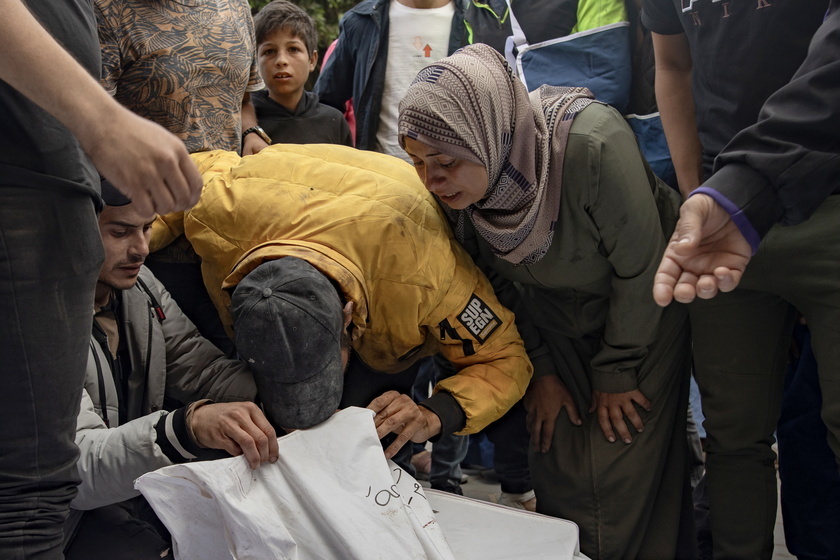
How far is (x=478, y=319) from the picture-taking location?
85.5 inches

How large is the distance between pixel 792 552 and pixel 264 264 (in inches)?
67.7

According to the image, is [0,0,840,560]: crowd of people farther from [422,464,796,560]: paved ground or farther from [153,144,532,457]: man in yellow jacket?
[422,464,796,560]: paved ground

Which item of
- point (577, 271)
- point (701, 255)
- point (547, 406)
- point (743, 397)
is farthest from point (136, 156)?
point (743, 397)

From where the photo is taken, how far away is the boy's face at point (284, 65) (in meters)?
3.18

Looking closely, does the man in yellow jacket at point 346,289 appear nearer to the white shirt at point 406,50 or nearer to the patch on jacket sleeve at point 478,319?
the patch on jacket sleeve at point 478,319

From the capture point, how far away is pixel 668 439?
2.38 meters

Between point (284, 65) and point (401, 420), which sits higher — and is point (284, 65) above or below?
above

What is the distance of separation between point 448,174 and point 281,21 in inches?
61.1

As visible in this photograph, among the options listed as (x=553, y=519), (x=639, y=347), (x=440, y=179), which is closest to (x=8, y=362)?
(x=440, y=179)

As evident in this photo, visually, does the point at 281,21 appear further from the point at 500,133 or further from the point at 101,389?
the point at 101,389

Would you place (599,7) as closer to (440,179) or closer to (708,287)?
(440,179)

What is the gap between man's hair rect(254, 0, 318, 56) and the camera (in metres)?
3.22

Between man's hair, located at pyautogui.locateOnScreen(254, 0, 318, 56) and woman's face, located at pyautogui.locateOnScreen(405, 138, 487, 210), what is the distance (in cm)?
144

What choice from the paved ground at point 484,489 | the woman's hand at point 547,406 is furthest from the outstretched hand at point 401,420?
the paved ground at point 484,489
